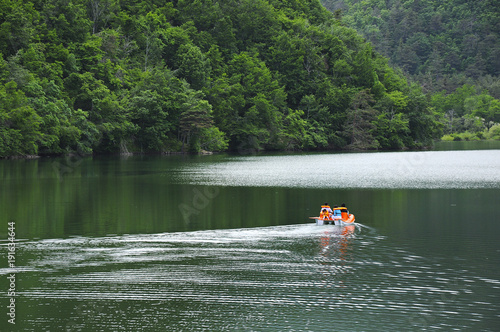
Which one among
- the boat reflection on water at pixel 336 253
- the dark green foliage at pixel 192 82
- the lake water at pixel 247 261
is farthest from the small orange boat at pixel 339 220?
the dark green foliage at pixel 192 82

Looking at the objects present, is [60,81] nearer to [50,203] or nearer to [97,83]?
[97,83]

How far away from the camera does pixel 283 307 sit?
45.9 feet

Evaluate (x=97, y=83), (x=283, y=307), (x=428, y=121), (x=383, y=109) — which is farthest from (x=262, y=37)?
(x=283, y=307)

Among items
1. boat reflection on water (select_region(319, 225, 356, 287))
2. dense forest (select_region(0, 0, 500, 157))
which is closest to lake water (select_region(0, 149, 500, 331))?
boat reflection on water (select_region(319, 225, 356, 287))

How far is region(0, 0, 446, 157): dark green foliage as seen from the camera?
247 feet

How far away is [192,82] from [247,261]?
83409 millimetres

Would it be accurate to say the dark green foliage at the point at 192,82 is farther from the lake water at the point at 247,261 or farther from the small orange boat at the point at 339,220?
the small orange boat at the point at 339,220

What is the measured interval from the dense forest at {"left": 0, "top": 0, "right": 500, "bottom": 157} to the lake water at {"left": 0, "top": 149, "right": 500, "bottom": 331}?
39809 millimetres

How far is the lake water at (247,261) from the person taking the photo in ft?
44.0

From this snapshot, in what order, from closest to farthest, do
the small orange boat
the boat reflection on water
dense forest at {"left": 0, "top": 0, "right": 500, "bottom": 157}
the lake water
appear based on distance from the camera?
the lake water, the boat reflection on water, the small orange boat, dense forest at {"left": 0, "top": 0, "right": 500, "bottom": 157}

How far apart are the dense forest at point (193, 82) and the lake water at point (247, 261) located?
39809 mm

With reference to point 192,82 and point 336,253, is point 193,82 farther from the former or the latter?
point 336,253

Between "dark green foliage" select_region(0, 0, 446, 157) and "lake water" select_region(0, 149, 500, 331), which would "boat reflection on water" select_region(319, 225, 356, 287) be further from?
"dark green foliage" select_region(0, 0, 446, 157)

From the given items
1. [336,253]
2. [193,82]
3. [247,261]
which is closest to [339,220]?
[336,253]
